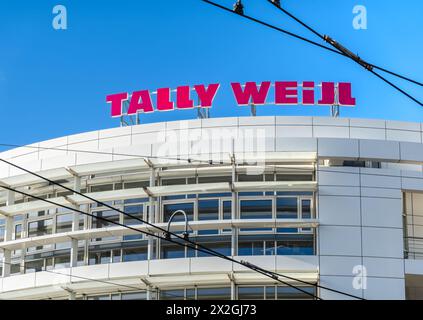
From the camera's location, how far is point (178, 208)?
3881 cm

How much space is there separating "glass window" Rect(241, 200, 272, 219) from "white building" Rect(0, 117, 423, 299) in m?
0.05

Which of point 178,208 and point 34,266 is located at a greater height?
point 178,208

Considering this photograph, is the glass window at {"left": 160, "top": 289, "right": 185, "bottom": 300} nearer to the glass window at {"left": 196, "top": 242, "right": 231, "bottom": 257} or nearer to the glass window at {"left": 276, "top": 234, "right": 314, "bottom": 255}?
the glass window at {"left": 196, "top": 242, "right": 231, "bottom": 257}

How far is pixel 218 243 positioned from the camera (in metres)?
38.0

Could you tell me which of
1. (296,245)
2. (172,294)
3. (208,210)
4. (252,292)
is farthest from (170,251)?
(296,245)

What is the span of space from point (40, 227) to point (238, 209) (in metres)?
10.1

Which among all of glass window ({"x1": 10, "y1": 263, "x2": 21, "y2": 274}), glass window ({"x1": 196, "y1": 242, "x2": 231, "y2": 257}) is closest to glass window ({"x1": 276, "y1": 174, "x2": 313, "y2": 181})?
glass window ({"x1": 196, "y1": 242, "x2": 231, "y2": 257})

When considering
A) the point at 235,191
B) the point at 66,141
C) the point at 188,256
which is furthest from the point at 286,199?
the point at 66,141

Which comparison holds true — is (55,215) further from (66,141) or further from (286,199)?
(286,199)

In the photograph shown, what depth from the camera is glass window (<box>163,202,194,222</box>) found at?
126ft

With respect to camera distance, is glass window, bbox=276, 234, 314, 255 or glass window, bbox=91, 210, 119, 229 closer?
glass window, bbox=276, 234, 314, 255

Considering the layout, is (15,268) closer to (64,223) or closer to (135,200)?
(64,223)

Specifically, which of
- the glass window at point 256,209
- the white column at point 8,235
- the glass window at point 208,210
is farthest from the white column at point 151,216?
the white column at point 8,235

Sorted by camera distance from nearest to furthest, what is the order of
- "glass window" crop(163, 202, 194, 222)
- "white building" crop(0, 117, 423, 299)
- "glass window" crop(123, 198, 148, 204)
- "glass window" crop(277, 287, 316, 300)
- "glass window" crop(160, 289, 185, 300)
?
"white building" crop(0, 117, 423, 299) < "glass window" crop(277, 287, 316, 300) < "glass window" crop(160, 289, 185, 300) < "glass window" crop(163, 202, 194, 222) < "glass window" crop(123, 198, 148, 204)
